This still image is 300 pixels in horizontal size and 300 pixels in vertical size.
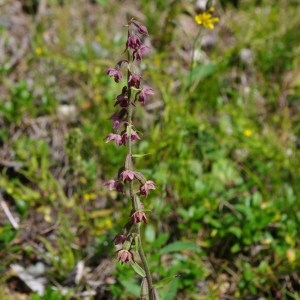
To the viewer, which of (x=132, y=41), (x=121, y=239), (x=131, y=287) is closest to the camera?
(x=132, y=41)

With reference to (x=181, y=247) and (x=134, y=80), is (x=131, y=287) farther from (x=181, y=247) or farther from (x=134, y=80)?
(x=134, y=80)

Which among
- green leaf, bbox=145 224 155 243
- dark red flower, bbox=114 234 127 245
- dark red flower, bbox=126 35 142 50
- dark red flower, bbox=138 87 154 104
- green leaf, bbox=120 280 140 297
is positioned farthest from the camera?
green leaf, bbox=145 224 155 243

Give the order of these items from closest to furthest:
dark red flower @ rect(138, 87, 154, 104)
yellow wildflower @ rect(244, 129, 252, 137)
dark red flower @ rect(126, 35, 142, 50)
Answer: dark red flower @ rect(126, 35, 142, 50) < dark red flower @ rect(138, 87, 154, 104) < yellow wildflower @ rect(244, 129, 252, 137)

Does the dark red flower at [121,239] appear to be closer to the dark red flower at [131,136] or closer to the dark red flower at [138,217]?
the dark red flower at [138,217]

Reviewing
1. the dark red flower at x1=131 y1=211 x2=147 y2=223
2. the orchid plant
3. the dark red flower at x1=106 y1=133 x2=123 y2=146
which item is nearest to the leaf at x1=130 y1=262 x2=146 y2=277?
the orchid plant

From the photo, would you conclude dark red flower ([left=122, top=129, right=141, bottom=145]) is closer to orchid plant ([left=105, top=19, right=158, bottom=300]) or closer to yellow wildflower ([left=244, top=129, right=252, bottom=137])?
orchid plant ([left=105, top=19, right=158, bottom=300])

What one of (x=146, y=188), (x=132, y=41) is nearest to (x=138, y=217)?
(x=146, y=188)

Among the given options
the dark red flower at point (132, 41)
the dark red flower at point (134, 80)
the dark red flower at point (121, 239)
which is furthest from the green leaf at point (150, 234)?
the dark red flower at point (132, 41)

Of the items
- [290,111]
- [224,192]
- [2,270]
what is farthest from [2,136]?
[290,111]

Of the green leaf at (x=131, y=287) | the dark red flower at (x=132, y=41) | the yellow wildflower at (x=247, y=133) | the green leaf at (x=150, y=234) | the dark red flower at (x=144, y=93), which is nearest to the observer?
the dark red flower at (x=132, y=41)
